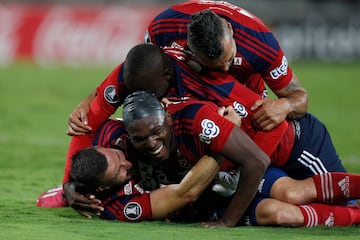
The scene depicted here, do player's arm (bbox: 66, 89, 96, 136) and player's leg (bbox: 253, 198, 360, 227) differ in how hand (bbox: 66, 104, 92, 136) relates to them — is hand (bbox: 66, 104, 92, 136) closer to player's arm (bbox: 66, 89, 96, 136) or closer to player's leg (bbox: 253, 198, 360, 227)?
player's arm (bbox: 66, 89, 96, 136)

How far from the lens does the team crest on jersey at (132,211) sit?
5816 mm

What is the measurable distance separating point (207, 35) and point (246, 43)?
52 centimetres

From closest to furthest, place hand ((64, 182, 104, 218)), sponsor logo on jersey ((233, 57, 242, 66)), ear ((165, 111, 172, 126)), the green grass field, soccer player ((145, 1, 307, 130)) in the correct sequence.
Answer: the green grass field, ear ((165, 111, 172, 126)), soccer player ((145, 1, 307, 130)), hand ((64, 182, 104, 218)), sponsor logo on jersey ((233, 57, 242, 66))

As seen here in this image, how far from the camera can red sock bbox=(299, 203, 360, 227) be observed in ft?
19.0

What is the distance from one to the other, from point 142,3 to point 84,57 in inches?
80.2

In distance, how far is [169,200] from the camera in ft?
18.8

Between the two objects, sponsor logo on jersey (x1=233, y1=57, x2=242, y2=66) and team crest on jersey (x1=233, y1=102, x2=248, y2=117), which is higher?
sponsor logo on jersey (x1=233, y1=57, x2=242, y2=66)

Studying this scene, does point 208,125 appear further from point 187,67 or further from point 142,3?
point 142,3

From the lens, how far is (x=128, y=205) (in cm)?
585

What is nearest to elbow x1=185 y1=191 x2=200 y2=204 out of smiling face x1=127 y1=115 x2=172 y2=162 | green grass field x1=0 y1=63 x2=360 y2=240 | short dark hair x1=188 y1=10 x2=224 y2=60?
green grass field x1=0 y1=63 x2=360 y2=240

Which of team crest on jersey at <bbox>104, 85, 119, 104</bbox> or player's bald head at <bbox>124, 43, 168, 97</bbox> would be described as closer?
player's bald head at <bbox>124, 43, 168, 97</bbox>

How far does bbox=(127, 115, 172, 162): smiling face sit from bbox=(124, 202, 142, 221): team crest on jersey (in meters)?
0.37

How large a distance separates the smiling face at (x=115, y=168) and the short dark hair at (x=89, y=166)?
0.09 feet

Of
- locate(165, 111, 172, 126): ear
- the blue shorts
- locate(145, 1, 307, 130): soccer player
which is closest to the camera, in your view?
locate(165, 111, 172, 126): ear
